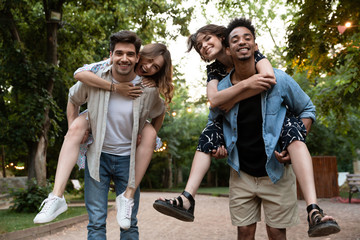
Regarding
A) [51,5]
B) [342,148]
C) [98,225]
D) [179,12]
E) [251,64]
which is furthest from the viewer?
[342,148]

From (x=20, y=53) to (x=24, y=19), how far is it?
262 centimetres

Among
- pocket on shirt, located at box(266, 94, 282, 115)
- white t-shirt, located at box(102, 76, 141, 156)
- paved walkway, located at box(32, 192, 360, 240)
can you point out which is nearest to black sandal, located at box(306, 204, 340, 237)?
pocket on shirt, located at box(266, 94, 282, 115)

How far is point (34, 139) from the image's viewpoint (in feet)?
37.2

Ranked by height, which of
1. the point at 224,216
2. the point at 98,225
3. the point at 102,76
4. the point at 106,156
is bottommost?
the point at 224,216

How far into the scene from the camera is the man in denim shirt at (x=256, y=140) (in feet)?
10.8

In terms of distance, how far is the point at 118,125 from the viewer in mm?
3680

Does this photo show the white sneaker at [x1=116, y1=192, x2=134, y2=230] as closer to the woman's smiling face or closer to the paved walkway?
the woman's smiling face

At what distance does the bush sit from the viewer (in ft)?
38.2

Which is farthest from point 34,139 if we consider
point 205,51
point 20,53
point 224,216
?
point 205,51

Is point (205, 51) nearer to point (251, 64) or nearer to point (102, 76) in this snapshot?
point (251, 64)

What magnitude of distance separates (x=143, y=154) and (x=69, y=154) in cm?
68

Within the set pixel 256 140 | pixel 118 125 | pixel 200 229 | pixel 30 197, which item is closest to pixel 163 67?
pixel 118 125

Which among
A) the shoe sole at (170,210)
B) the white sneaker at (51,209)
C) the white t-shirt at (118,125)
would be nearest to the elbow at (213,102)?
the white t-shirt at (118,125)

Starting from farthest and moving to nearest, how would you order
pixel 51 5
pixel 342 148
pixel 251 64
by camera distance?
pixel 342 148, pixel 51 5, pixel 251 64
